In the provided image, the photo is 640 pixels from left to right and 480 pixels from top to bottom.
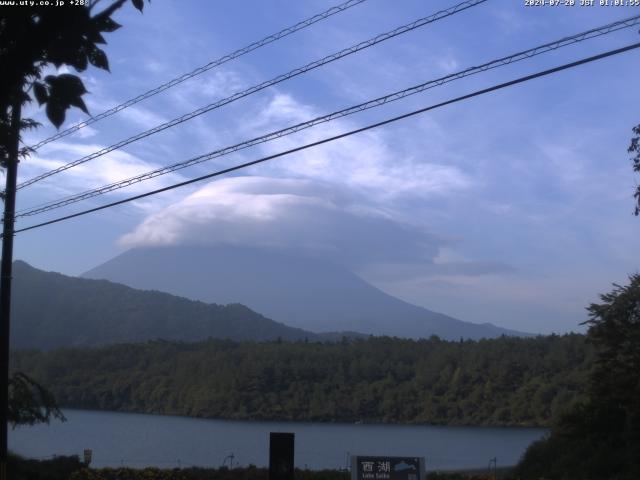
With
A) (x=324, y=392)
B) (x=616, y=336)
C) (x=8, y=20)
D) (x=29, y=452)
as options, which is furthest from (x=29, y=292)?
(x=8, y=20)

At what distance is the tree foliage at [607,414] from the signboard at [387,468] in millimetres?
14191

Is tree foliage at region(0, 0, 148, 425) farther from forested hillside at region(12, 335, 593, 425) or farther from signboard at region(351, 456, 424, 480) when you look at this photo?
forested hillside at region(12, 335, 593, 425)

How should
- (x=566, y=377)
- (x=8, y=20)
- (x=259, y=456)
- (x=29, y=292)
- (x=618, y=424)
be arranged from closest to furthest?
(x=8, y=20), (x=618, y=424), (x=259, y=456), (x=566, y=377), (x=29, y=292)

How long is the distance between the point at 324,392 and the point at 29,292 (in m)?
79.7

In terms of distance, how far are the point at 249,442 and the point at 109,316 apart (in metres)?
99.0

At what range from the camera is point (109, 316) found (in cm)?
13088

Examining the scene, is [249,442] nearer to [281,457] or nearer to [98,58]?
[281,457]

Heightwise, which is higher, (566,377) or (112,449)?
(566,377)

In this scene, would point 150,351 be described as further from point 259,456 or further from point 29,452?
point 259,456

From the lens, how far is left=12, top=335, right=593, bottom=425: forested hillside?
48656 millimetres

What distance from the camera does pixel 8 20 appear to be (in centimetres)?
496

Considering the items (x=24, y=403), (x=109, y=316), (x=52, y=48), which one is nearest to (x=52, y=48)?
(x=52, y=48)

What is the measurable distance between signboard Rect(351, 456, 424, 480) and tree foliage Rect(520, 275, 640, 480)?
14.2 metres

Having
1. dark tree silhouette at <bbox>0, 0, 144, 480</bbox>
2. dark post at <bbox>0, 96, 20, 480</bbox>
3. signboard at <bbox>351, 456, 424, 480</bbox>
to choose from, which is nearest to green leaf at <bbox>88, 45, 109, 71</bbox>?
dark tree silhouette at <bbox>0, 0, 144, 480</bbox>
